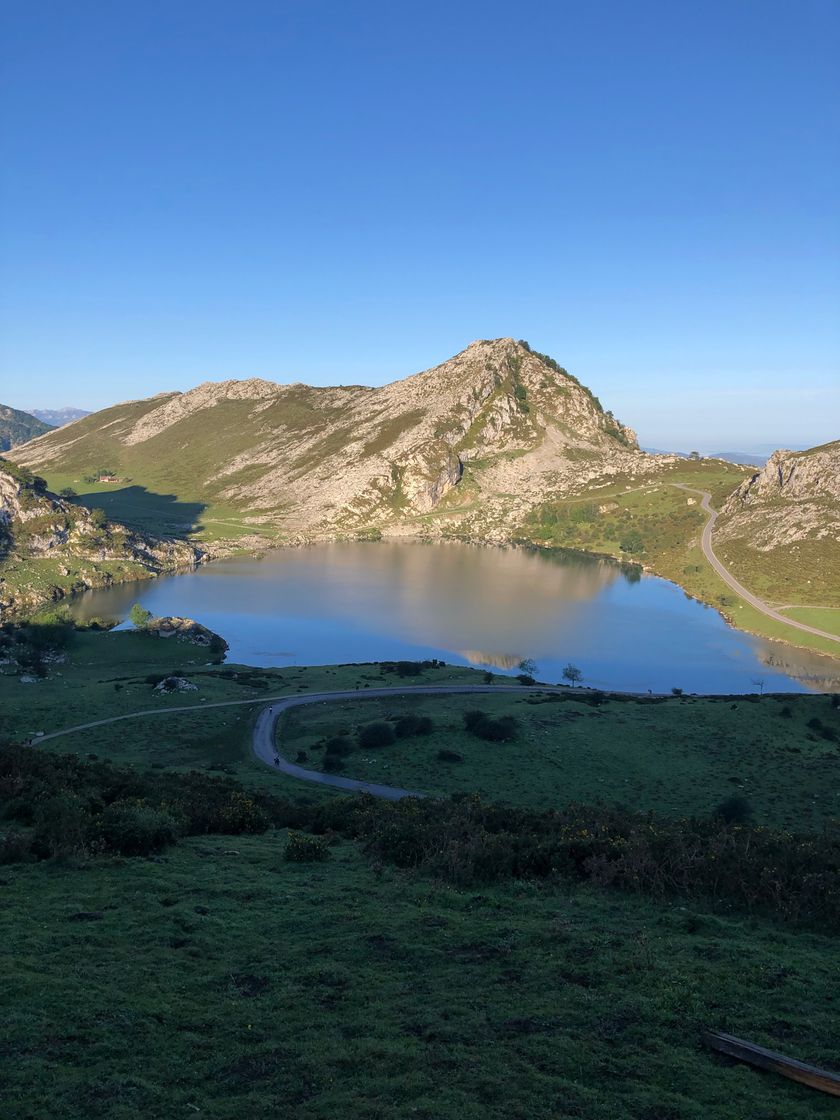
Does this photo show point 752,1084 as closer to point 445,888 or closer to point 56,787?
point 445,888

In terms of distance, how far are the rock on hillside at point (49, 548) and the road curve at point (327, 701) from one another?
351 ft

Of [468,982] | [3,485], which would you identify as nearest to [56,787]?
[468,982]

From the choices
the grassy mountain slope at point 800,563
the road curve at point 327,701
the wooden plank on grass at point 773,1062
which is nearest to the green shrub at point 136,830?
the road curve at point 327,701

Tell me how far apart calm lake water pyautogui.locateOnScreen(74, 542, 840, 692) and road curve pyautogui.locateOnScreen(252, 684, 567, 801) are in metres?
35.0

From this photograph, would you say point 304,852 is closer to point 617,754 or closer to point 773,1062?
point 773,1062

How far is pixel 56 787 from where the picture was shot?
29.8 meters

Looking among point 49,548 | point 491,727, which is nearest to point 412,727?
point 491,727

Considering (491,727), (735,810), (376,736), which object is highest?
(491,727)

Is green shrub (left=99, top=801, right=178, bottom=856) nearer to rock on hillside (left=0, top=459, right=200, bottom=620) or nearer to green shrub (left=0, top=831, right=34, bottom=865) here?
green shrub (left=0, top=831, right=34, bottom=865)

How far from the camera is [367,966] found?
16.9 meters

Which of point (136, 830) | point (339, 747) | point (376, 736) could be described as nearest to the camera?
point (136, 830)

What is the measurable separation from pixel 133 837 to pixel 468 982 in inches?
571

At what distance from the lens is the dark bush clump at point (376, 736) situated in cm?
5809

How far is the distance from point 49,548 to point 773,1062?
19767 centimetres
